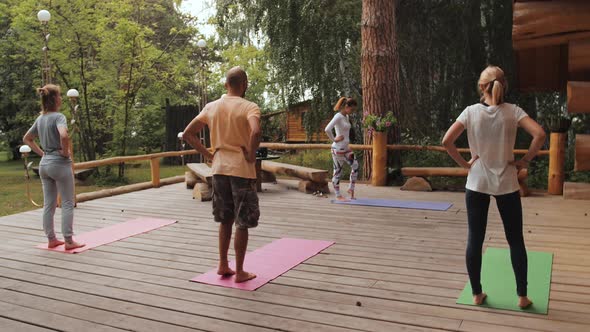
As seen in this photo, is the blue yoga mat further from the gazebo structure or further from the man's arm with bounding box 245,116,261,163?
the man's arm with bounding box 245,116,261,163

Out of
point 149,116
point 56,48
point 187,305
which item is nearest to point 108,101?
point 56,48

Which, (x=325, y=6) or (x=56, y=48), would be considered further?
(x=56, y=48)

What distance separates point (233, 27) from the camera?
22.2 meters

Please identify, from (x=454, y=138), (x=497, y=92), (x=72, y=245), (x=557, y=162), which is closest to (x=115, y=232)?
(x=72, y=245)

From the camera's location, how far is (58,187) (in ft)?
16.0

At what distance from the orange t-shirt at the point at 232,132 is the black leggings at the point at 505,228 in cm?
154

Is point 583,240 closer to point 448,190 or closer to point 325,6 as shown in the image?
point 448,190

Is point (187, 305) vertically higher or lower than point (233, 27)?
lower

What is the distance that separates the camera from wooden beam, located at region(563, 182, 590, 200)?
24.6 feet

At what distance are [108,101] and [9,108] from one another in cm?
810

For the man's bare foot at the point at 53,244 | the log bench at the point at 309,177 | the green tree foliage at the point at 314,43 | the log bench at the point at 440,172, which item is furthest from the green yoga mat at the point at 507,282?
the green tree foliage at the point at 314,43

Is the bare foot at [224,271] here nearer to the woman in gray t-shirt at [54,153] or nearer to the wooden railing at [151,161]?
the woman in gray t-shirt at [54,153]

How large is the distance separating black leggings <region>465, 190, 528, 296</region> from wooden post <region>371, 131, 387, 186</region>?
5.88m

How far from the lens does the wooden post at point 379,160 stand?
9.13 meters
